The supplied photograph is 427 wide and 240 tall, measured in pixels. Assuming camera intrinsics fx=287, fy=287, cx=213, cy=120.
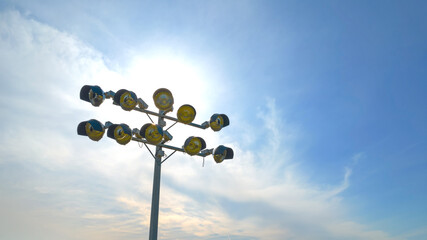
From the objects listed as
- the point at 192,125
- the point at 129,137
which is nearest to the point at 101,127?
the point at 129,137

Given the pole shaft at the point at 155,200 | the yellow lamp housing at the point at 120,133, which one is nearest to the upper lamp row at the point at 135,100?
the yellow lamp housing at the point at 120,133

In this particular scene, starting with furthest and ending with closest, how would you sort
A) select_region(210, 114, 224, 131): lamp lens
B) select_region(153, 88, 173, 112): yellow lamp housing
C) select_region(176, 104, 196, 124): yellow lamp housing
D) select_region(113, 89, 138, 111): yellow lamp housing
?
select_region(210, 114, 224, 131): lamp lens
select_region(176, 104, 196, 124): yellow lamp housing
select_region(153, 88, 173, 112): yellow lamp housing
select_region(113, 89, 138, 111): yellow lamp housing

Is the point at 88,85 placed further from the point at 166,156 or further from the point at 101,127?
the point at 166,156

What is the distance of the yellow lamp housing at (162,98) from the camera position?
10.1 meters

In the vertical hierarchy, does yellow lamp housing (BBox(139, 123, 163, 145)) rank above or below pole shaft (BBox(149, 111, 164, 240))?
above

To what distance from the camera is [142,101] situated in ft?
32.3

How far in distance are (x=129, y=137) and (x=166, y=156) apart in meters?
1.59

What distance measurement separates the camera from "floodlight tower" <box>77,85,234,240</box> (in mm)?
9148

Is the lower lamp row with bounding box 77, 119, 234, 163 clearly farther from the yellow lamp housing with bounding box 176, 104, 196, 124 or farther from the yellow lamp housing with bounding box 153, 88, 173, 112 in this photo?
the yellow lamp housing with bounding box 153, 88, 173, 112

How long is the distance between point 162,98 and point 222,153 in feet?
9.78

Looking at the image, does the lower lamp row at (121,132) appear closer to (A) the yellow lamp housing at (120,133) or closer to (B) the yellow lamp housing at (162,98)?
(A) the yellow lamp housing at (120,133)

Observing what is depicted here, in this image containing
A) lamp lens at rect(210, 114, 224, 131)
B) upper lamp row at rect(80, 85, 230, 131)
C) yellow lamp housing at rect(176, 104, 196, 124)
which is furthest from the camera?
lamp lens at rect(210, 114, 224, 131)

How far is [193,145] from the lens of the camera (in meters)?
10.2

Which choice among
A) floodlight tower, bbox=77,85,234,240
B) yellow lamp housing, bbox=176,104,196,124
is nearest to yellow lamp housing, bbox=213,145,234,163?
floodlight tower, bbox=77,85,234,240
